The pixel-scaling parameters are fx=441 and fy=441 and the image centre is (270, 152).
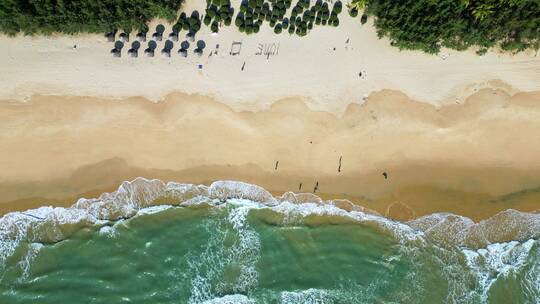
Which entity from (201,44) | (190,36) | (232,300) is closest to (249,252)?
(232,300)

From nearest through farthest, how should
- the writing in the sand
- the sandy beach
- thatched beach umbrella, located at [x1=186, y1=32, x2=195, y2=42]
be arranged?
the sandy beach
thatched beach umbrella, located at [x1=186, y1=32, x2=195, y2=42]
the writing in the sand

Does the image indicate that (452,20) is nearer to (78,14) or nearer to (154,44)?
(154,44)

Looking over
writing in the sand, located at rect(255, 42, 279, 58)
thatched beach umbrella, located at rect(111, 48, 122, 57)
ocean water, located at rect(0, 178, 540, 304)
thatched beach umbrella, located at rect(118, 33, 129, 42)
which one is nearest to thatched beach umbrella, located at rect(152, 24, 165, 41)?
thatched beach umbrella, located at rect(118, 33, 129, 42)

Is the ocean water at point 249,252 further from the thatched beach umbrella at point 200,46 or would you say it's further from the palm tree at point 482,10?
the palm tree at point 482,10

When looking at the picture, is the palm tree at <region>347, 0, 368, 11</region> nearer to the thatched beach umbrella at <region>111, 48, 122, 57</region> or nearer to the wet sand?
the wet sand

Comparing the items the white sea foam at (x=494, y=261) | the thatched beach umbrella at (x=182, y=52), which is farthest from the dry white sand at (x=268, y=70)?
the white sea foam at (x=494, y=261)
